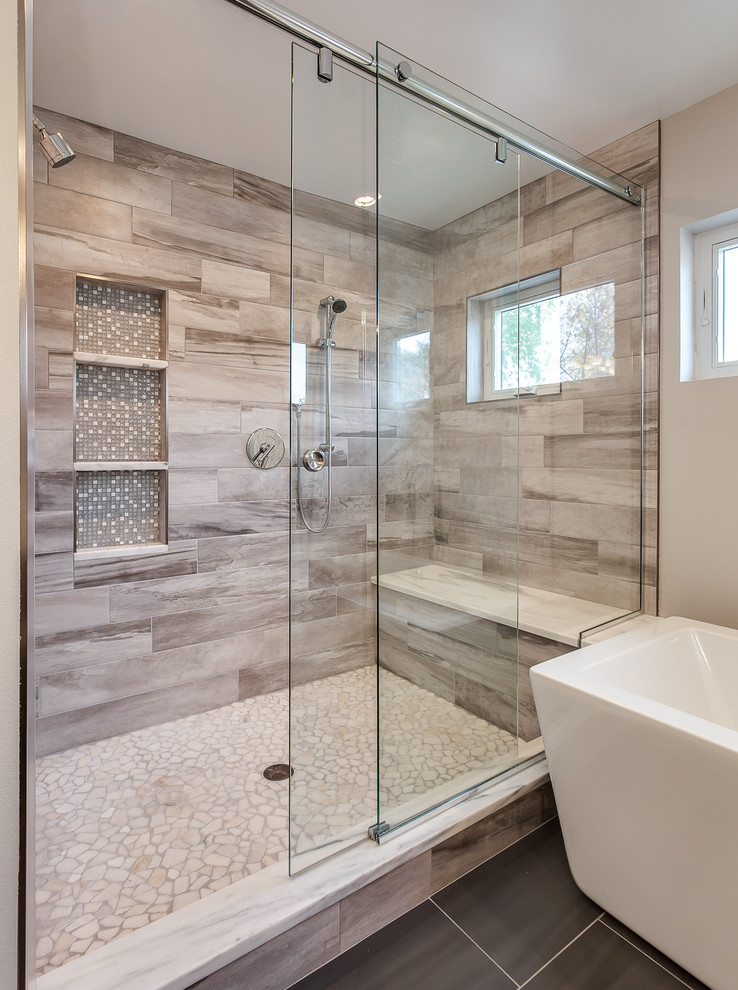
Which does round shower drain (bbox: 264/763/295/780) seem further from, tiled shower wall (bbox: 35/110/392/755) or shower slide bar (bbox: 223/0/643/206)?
shower slide bar (bbox: 223/0/643/206)

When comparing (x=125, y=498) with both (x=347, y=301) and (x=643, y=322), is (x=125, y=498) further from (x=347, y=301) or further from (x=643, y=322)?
(x=643, y=322)

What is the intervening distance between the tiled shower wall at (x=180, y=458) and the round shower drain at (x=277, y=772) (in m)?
0.62

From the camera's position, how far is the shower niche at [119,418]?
2219 mm

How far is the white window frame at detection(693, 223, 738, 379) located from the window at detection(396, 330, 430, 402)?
1339mm

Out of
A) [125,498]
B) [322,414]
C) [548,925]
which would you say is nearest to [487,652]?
[548,925]

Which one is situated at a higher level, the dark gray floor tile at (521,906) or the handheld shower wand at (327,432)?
the handheld shower wand at (327,432)

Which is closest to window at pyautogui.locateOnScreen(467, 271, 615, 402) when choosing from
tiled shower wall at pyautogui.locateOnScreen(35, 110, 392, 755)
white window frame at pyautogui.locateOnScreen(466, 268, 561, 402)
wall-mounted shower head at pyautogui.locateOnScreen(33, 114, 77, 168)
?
white window frame at pyautogui.locateOnScreen(466, 268, 561, 402)

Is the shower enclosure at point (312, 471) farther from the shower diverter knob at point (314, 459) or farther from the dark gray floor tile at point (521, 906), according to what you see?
the dark gray floor tile at point (521, 906)

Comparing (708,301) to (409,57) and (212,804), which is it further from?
(212,804)

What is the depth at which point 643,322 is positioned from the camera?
7.39 feet

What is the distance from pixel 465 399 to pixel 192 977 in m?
1.54

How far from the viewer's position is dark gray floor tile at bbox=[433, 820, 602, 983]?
1.33 metres

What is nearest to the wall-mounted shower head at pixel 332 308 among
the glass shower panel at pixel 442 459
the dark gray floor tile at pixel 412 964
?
the glass shower panel at pixel 442 459

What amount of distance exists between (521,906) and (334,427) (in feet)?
4.73
